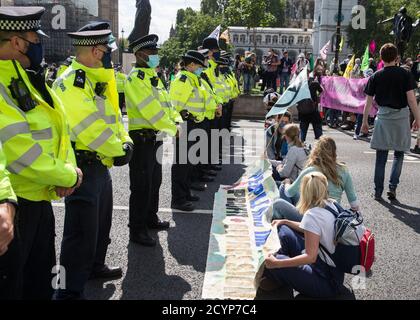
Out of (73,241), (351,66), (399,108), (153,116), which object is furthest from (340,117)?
(73,241)

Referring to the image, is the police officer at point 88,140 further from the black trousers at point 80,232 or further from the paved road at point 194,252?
the paved road at point 194,252

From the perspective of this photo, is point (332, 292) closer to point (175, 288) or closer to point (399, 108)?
point (175, 288)

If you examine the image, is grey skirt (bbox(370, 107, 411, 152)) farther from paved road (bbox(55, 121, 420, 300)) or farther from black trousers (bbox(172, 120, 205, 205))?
black trousers (bbox(172, 120, 205, 205))

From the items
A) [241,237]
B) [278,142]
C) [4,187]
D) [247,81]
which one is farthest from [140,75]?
[247,81]

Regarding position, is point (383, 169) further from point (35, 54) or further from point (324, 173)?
point (35, 54)

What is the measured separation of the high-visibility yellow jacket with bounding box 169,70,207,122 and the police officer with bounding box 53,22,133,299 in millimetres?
2674

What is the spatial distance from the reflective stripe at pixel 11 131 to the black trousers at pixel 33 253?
39cm

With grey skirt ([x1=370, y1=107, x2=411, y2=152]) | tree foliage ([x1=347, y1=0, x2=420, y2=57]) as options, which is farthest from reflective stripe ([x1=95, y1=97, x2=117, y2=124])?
tree foliage ([x1=347, y1=0, x2=420, y2=57])

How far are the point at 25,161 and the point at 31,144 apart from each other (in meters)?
0.10

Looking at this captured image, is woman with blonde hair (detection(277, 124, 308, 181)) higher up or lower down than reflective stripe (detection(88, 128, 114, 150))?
lower down

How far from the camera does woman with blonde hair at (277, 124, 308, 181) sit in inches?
227

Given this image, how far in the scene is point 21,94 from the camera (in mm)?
2566
